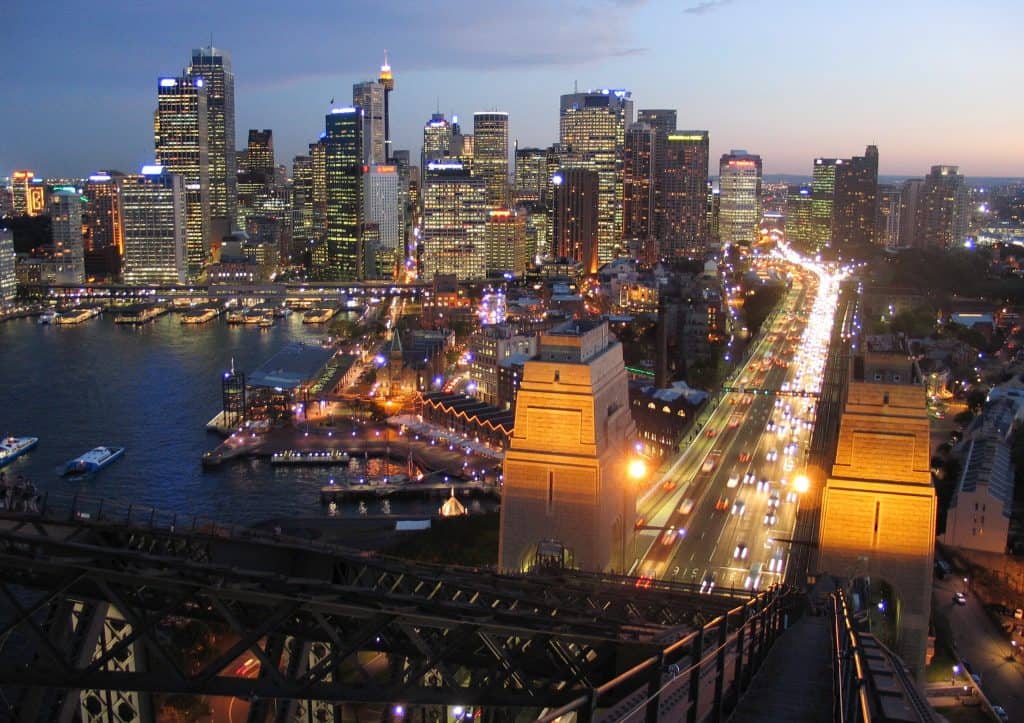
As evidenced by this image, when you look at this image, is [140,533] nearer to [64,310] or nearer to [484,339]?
[484,339]

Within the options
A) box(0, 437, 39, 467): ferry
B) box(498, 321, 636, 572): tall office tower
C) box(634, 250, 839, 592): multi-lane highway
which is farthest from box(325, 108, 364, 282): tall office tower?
box(498, 321, 636, 572): tall office tower

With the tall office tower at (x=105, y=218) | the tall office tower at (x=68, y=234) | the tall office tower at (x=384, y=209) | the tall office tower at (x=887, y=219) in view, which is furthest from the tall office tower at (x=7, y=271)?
the tall office tower at (x=887, y=219)

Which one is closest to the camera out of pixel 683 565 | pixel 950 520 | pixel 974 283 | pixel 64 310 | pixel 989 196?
pixel 683 565

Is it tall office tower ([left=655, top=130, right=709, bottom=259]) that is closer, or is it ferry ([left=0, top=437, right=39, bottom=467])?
ferry ([left=0, top=437, right=39, bottom=467])

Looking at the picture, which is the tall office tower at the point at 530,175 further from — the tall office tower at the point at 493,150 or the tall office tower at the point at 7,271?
the tall office tower at the point at 7,271

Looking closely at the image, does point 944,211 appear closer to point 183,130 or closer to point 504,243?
point 504,243

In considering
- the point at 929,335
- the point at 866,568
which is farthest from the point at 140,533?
the point at 929,335

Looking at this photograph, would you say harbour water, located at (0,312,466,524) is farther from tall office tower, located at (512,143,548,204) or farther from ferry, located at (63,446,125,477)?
tall office tower, located at (512,143,548,204)
